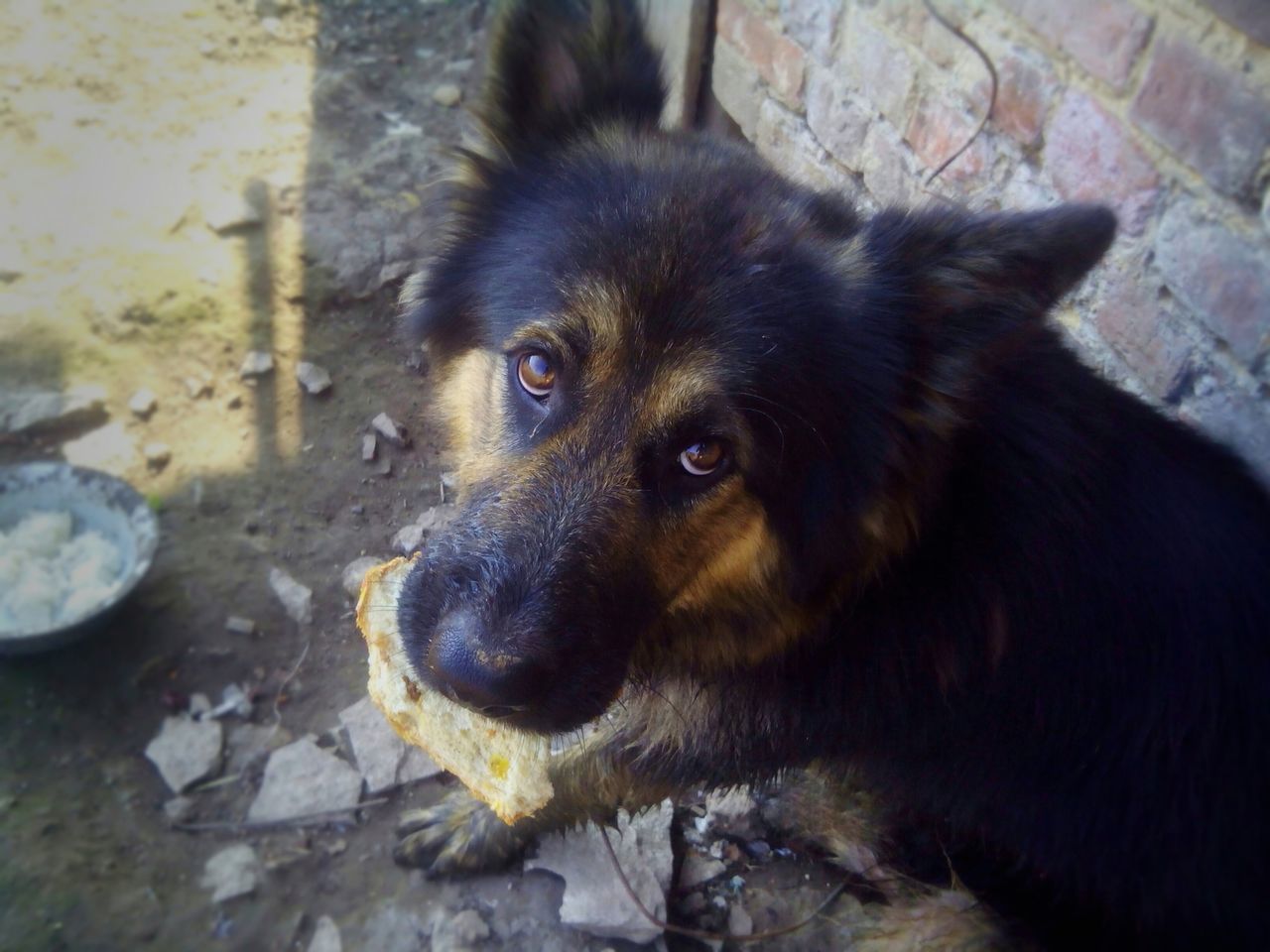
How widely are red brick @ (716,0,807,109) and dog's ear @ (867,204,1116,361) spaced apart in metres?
2.08

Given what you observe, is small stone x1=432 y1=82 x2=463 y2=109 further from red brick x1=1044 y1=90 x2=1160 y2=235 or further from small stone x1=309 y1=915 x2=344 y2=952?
small stone x1=309 y1=915 x2=344 y2=952

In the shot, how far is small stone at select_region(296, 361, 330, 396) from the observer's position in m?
3.89

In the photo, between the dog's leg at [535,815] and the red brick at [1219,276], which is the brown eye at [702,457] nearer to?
the dog's leg at [535,815]

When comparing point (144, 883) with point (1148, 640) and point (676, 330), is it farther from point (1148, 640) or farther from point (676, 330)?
point (1148, 640)

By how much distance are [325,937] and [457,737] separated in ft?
2.52

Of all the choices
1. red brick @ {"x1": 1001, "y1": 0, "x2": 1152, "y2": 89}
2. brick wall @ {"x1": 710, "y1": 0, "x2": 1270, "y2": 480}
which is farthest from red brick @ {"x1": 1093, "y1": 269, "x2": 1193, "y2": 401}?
red brick @ {"x1": 1001, "y1": 0, "x2": 1152, "y2": 89}

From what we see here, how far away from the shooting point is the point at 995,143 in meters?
2.86

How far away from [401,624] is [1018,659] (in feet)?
4.44

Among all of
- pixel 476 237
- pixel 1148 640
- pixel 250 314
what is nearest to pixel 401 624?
pixel 476 237

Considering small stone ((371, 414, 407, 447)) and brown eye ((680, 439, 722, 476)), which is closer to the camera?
brown eye ((680, 439, 722, 476))

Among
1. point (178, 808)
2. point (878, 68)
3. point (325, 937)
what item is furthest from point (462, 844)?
point (878, 68)

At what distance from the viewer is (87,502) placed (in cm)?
319

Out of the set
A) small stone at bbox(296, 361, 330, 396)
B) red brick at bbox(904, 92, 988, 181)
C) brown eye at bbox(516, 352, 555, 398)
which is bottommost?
small stone at bbox(296, 361, 330, 396)

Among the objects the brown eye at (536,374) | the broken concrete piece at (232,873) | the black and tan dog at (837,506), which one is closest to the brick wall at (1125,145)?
the black and tan dog at (837,506)
